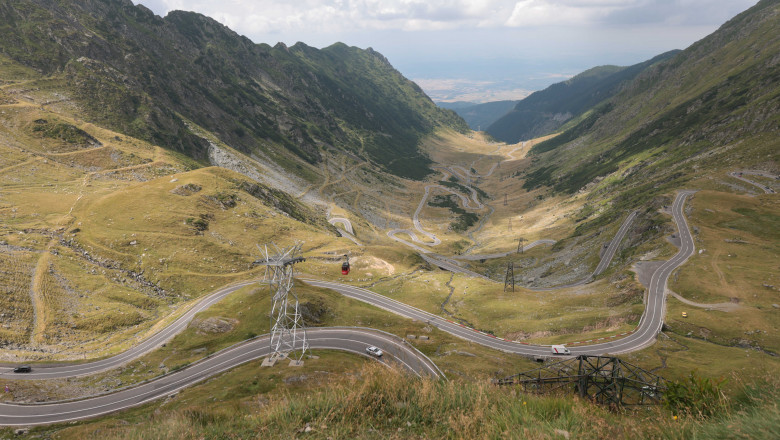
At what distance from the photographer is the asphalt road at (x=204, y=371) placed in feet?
133

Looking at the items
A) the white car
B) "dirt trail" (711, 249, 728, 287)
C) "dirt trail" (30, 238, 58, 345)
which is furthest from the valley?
"dirt trail" (711, 249, 728, 287)

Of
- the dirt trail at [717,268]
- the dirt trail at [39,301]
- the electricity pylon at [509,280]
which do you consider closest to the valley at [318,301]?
the dirt trail at [39,301]

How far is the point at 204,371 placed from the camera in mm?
52406

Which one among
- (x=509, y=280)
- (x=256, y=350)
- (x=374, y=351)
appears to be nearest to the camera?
(x=374, y=351)

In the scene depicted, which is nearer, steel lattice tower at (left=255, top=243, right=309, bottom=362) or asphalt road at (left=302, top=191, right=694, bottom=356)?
steel lattice tower at (left=255, top=243, right=309, bottom=362)

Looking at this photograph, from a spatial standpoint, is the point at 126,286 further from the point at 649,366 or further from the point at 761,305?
the point at 761,305

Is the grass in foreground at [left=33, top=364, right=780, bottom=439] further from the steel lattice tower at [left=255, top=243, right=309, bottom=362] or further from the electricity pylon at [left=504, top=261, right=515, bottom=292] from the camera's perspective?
the electricity pylon at [left=504, top=261, right=515, bottom=292]

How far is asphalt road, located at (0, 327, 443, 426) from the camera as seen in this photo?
133 ft

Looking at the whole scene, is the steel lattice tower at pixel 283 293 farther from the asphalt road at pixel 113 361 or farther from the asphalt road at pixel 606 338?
the asphalt road at pixel 606 338

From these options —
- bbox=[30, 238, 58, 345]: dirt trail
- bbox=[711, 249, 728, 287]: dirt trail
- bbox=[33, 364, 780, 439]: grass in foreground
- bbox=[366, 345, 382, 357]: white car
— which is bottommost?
bbox=[366, 345, 382, 357]: white car

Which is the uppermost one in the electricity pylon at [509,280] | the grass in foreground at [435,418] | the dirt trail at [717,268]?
the grass in foreground at [435,418]

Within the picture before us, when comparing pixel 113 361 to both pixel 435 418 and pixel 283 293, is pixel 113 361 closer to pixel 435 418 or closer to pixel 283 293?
pixel 283 293

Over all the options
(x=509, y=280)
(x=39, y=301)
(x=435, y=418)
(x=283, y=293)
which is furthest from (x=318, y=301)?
(x=509, y=280)

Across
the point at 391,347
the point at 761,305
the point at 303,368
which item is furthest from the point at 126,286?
the point at 761,305
